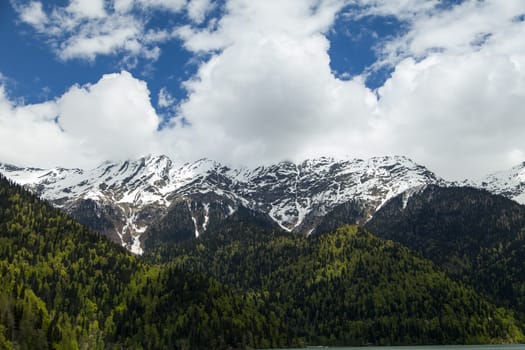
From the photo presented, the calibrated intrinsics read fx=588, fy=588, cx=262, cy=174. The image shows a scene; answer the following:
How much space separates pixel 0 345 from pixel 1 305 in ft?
69.6

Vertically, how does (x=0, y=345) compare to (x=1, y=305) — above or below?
below

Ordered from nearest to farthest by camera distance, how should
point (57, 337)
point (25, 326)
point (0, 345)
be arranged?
point (0, 345) < point (25, 326) < point (57, 337)

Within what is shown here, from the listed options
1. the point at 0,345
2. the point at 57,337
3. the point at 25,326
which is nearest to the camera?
the point at 0,345

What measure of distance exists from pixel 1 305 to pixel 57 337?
69.7ft

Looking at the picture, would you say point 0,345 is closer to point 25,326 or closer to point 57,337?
point 25,326

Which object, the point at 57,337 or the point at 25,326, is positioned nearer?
the point at 25,326

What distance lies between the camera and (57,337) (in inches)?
7736

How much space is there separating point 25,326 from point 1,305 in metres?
12.2

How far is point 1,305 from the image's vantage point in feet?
618

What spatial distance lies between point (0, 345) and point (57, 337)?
2792 centimetres

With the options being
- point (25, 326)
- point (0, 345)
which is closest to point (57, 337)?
point (25, 326)

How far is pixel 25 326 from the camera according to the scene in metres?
183

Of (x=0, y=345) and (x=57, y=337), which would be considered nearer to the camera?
(x=0, y=345)
